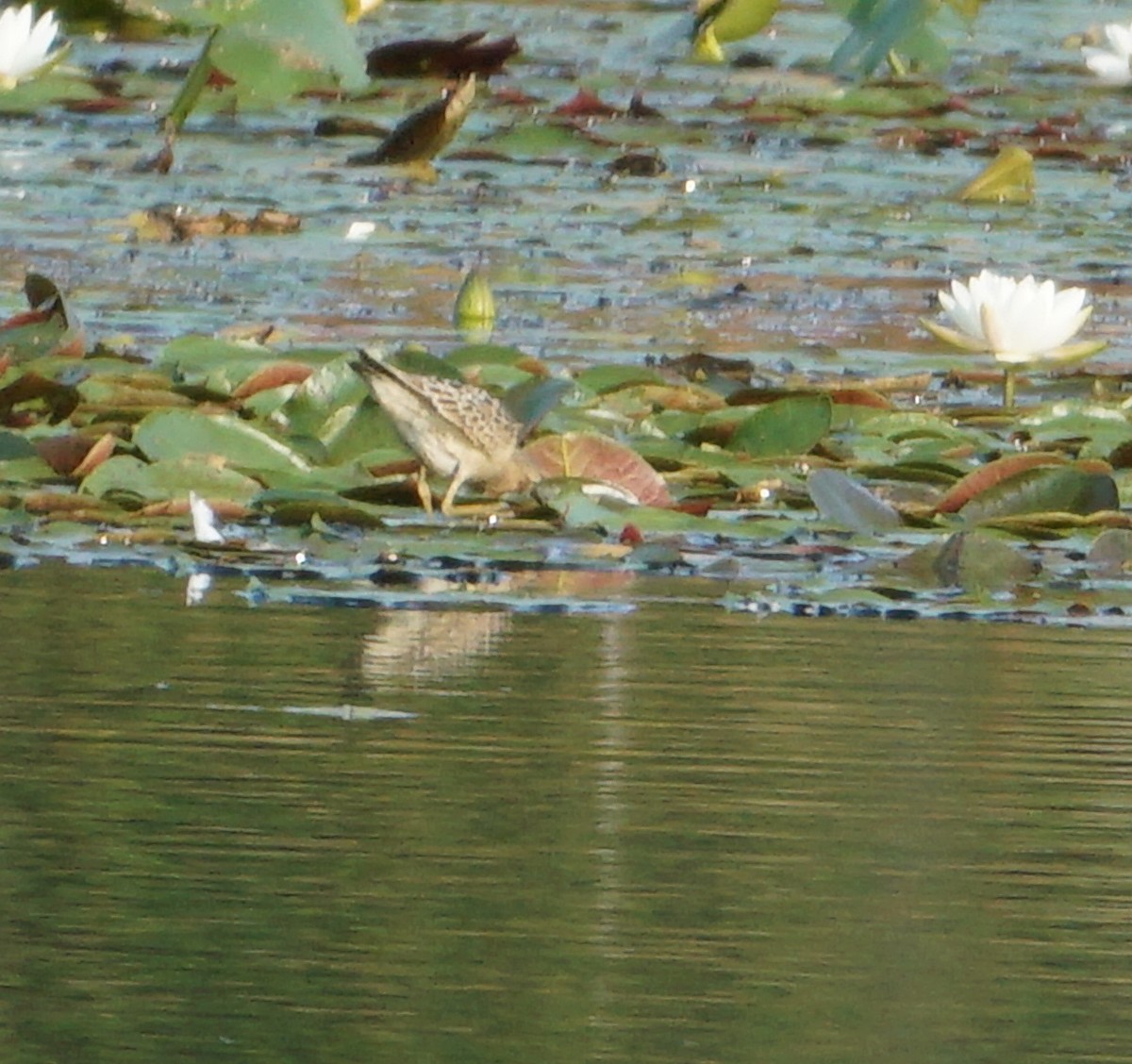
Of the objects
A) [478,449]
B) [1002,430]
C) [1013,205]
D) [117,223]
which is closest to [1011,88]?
[1013,205]

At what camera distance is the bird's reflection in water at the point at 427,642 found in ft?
12.4

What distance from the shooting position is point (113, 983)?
2.57 metres

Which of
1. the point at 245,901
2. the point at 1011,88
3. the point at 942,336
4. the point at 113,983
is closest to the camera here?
the point at 113,983

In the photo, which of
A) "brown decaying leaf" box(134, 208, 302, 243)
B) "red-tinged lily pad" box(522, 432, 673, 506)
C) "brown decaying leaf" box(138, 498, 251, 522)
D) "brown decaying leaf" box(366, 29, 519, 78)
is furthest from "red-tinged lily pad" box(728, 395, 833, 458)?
"brown decaying leaf" box(366, 29, 519, 78)

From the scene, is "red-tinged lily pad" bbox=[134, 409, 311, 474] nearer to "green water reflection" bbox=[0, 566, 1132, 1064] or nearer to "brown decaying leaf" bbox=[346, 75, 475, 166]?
"green water reflection" bbox=[0, 566, 1132, 1064]

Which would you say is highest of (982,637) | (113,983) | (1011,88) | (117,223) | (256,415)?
(1011,88)

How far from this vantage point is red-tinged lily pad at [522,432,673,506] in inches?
192

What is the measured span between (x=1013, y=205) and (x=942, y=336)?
3.62 metres

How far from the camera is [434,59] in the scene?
1102 cm

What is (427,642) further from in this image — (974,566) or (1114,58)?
(1114,58)

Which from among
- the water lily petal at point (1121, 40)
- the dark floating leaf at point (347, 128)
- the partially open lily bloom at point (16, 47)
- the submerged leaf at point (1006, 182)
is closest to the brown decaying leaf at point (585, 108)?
the dark floating leaf at point (347, 128)

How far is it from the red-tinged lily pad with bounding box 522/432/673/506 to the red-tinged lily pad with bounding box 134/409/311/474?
349 mm

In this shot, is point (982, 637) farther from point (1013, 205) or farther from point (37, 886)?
point (1013, 205)

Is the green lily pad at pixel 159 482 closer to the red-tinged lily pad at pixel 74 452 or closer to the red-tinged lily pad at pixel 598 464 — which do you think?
the red-tinged lily pad at pixel 74 452
